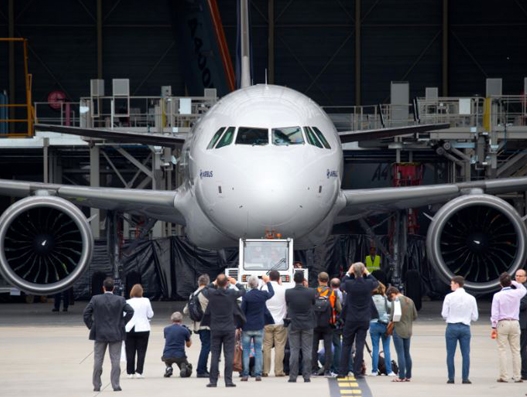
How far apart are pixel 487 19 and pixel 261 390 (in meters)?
34.1

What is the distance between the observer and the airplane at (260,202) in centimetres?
2386

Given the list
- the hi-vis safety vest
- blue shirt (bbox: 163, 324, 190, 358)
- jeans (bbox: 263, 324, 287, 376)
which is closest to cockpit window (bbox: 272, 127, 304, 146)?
jeans (bbox: 263, 324, 287, 376)

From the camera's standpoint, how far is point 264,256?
2345cm

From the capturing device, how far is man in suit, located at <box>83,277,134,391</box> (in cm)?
Answer: 1597

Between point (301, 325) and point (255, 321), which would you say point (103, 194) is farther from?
point (301, 325)

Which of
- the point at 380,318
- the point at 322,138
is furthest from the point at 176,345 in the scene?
the point at 322,138

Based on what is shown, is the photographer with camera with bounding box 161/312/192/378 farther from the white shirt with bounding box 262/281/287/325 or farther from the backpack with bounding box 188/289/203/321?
the white shirt with bounding box 262/281/287/325

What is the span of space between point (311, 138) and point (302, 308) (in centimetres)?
804

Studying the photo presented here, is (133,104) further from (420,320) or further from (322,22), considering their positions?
(420,320)

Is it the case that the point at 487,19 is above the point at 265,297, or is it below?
above

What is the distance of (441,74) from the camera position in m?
48.1

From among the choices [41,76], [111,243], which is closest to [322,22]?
[41,76]

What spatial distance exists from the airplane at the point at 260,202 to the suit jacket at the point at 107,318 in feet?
25.1

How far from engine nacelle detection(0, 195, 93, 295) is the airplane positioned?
21 millimetres
